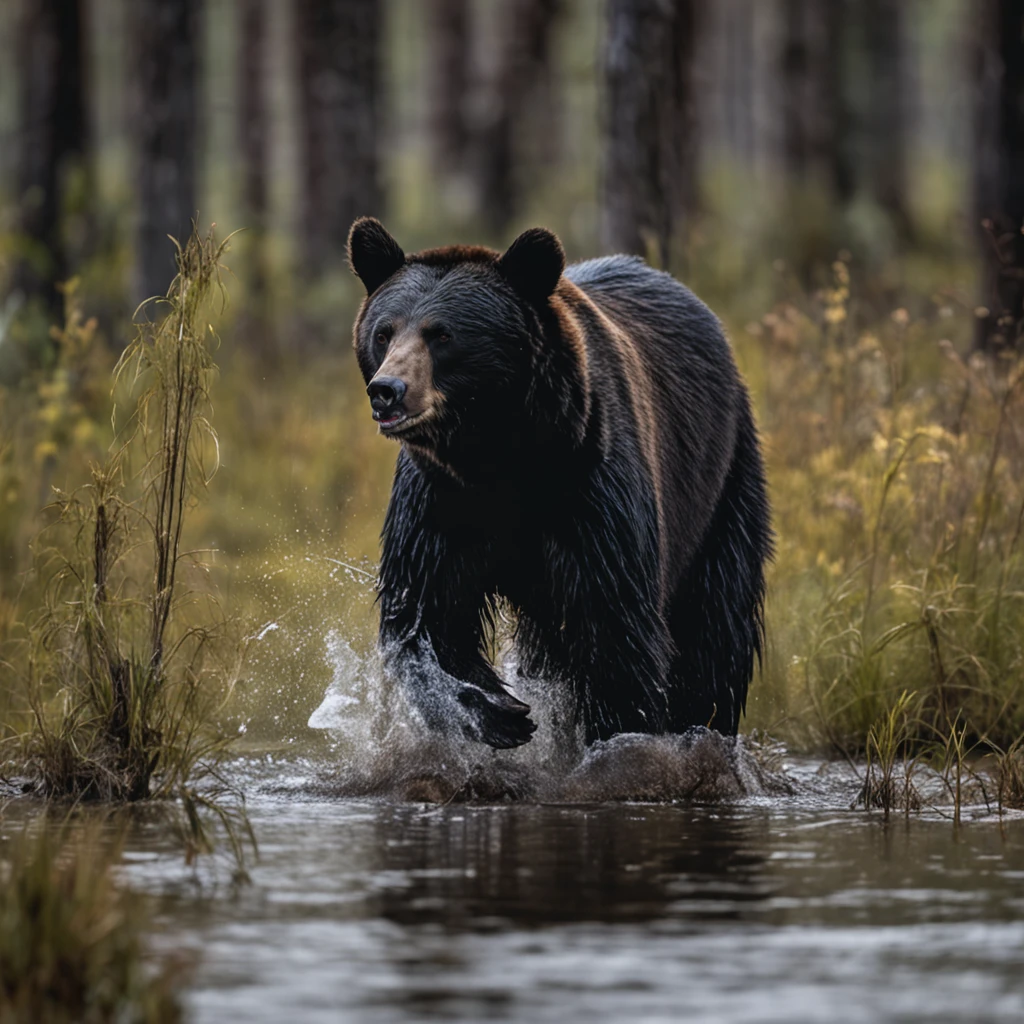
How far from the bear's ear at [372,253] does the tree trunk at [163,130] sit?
7.34 meters

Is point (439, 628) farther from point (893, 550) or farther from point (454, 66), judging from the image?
point (454, 66)

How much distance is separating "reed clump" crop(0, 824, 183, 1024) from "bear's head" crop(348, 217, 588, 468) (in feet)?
7.90

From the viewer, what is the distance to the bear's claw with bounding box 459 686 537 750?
6352 millimetres

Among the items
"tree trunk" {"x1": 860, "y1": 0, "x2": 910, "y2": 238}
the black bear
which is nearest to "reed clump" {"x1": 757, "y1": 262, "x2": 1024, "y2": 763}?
the black bear

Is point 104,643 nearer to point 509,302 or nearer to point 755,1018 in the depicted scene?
point 509,302

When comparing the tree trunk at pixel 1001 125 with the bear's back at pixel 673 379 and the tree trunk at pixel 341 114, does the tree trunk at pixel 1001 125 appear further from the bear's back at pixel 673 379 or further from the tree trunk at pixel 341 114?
the tree trunk at pixel 341 114

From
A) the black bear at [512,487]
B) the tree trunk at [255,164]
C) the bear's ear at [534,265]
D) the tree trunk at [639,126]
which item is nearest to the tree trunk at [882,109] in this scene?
the tree trunk at [255,164]

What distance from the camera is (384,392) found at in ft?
19.0

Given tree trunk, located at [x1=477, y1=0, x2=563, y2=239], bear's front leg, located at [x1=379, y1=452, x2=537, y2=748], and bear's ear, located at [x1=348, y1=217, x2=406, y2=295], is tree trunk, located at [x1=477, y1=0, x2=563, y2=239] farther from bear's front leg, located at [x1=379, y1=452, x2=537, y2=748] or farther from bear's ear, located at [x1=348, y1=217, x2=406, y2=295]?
bear's front leg, located at [x1=379, y1=452, x2=537, y2=748]

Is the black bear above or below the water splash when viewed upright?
above

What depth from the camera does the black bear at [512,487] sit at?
6.11 m

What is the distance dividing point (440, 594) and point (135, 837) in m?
1.50

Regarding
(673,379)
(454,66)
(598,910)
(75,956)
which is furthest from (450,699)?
(454,66)

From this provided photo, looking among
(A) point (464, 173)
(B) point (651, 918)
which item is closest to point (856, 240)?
(A) point (464, 173)
